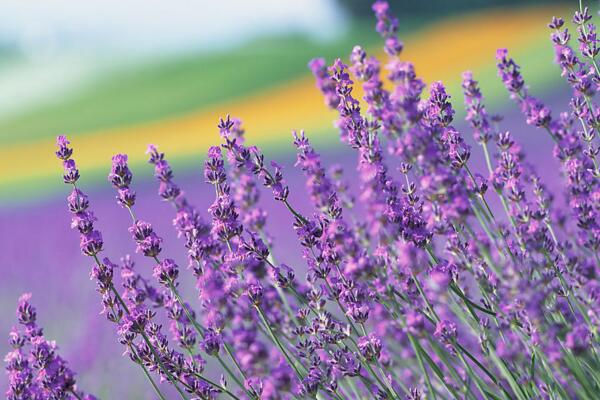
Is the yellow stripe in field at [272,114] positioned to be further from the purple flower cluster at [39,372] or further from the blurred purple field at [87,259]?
the purple flower cluster at [39,372]

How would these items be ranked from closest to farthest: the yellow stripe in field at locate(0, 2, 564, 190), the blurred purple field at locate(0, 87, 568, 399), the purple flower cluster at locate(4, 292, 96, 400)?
the purple flower cluster at locate(4, 292, 96, 400) → the blurred purple field at locate(0, 87, 568, 399) → the yellow stripe in field at locate(0, 2, 564, 190)

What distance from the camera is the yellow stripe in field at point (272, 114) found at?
1525 cm

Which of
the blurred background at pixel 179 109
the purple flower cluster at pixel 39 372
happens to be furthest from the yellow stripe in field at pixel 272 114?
the purple flower cluster at pixel 39 372

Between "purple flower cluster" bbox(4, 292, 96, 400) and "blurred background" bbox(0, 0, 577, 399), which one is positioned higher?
"blurred background" bbox(0, 0, 577, 399)

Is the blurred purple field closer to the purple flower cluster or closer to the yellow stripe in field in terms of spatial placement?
the purple flower cluster

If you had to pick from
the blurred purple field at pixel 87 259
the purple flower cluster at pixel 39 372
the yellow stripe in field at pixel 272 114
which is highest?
the yellow stripe in field at pixel 272 114

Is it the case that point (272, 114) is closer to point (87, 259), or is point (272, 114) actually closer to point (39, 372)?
point (87, 259)

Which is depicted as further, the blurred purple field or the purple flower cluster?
the blurred purple field

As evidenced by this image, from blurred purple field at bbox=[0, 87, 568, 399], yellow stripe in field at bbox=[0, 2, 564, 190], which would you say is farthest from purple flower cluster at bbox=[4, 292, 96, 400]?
yellow stripe in field at bbox=[0, 2, 564, 190]

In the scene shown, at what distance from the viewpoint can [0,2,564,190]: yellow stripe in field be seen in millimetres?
15250

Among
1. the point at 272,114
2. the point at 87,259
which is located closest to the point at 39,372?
the point at 87,259

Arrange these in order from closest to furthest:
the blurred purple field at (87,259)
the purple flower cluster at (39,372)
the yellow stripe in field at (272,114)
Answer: the purple flower cluster at (39,372)
the blurred purple field at (87,259)
the yellow stripe in field at (272,114)

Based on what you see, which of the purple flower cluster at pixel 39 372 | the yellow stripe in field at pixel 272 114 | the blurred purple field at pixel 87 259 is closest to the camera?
the purple flower cluster at pixel 39 372

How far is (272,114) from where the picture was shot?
16.4 metres
